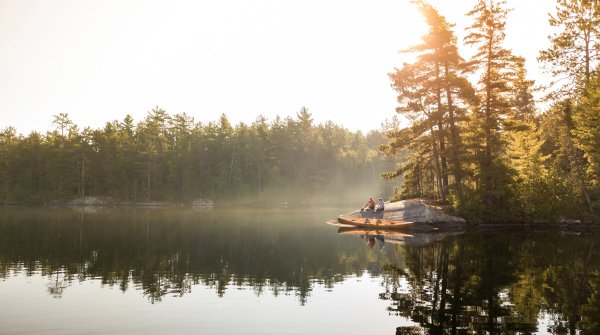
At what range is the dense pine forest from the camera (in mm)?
39375

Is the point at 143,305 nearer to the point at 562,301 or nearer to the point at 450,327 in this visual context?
the point at 450,327

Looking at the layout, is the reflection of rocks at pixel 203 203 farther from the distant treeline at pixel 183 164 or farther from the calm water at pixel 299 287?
the calm water at pixel 299 287

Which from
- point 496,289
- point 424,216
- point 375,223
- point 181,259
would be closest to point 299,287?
point 496,289

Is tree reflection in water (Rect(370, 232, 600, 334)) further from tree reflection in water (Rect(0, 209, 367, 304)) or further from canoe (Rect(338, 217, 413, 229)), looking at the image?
canoe (Rect(338, 217, 413, 229))

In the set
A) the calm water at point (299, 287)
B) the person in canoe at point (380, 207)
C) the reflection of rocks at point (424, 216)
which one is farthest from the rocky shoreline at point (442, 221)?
the calm water at point (299, 287)

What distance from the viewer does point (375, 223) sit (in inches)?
1564

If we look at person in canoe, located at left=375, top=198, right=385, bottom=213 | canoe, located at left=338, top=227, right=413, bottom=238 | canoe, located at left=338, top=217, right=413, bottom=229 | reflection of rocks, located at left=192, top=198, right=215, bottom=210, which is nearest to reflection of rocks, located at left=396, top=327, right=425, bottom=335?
canoe, located at left=338, top=227, right=413, bottom=238

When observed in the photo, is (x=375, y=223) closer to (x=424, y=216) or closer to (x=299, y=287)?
(x=424, y=216)

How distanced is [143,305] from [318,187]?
100.0 meters

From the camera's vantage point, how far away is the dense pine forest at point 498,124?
39375mm

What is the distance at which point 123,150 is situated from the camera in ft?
328

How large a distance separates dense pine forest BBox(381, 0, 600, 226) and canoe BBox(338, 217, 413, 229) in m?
6.34

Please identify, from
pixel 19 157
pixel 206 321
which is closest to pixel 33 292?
pixel 206 321

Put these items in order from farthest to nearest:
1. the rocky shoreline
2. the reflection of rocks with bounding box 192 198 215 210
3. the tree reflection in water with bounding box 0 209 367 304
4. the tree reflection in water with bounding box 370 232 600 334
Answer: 1. the reflection of rocks with bounding box 192 198 215 210
2. the rocky shoreline
3. the tree reflection in water with bounding box 0 209 367 304
4. the tree reflection in water with bounding box 370 232 600 334
